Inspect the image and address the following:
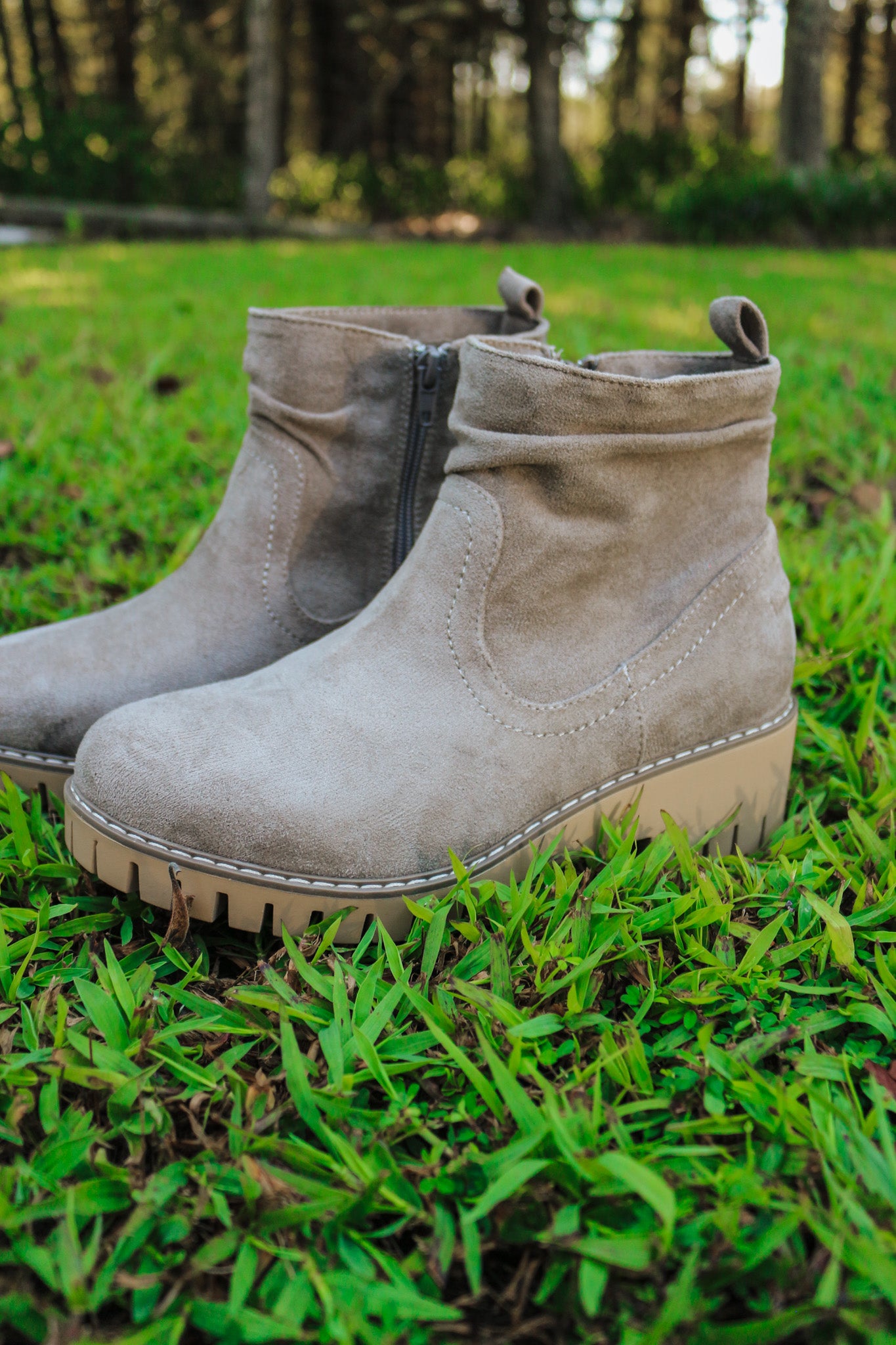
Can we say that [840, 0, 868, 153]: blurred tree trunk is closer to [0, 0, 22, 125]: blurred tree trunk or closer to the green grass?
[0, 0, 22, 125]: blurred tree trunk

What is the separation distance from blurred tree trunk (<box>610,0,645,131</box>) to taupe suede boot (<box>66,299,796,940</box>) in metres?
17.5

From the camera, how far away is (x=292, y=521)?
1.49m

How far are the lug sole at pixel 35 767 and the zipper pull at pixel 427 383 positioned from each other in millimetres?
709

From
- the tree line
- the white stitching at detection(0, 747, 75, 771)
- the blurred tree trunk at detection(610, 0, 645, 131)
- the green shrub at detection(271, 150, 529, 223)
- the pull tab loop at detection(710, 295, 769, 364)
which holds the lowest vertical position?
the white stitching at detection(0, 747, 75, 771)

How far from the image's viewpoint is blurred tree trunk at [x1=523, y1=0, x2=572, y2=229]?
36.8ft

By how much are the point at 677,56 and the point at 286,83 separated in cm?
754

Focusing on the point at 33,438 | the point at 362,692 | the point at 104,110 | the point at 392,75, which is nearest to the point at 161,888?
the point at 362,692

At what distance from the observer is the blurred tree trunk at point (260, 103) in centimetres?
971

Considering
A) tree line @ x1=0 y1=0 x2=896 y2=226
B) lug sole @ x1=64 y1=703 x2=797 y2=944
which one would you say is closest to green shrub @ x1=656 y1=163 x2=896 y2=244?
tree line @ x1=0 y1=0 x2=896 y2=226

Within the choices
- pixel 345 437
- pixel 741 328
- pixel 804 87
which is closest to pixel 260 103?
pixel 804 87

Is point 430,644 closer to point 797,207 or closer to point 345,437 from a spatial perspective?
point 345,437

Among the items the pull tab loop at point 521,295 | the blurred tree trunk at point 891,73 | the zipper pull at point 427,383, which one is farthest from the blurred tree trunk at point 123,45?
the blurred tree trunk at point 891,73

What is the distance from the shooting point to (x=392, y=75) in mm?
12969

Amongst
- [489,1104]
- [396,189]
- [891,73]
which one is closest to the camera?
[489,1104]
